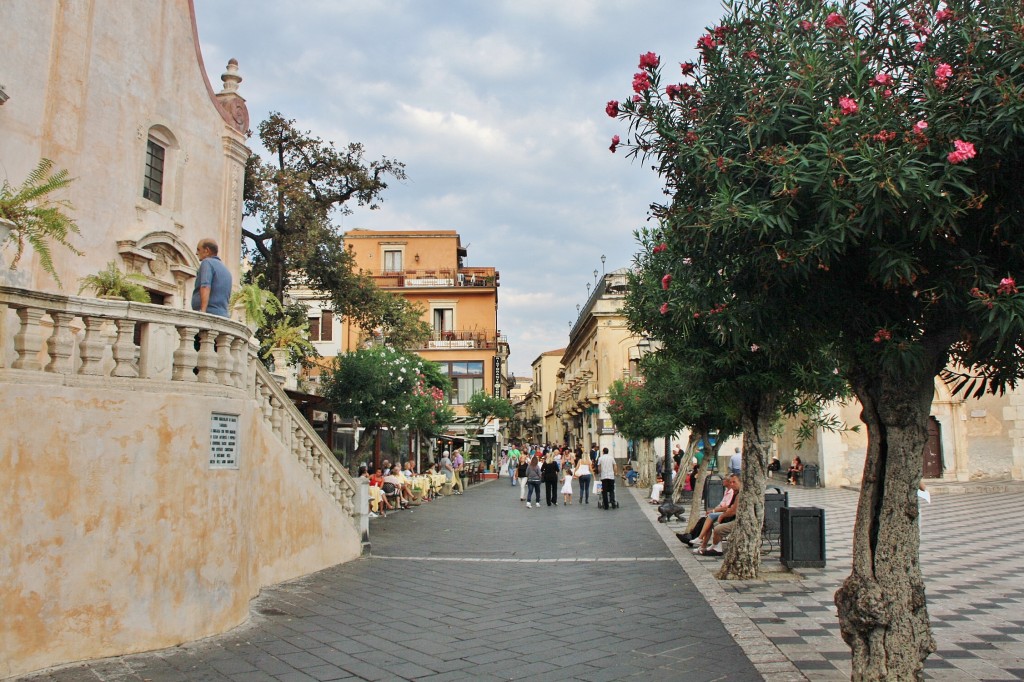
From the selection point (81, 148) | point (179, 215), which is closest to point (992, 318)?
point (81, 148)

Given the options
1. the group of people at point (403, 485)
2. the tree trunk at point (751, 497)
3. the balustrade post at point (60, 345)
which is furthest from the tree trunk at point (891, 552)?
the group of people at point (403, 485)

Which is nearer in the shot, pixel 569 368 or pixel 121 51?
pixel 121 51

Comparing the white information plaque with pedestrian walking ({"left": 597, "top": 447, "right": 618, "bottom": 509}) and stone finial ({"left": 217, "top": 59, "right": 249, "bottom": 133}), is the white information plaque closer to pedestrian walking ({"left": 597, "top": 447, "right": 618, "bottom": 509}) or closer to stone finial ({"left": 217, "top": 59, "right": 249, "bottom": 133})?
stone finial ({"left": 217, "top": 59, "right": 249, "bottom": 133})

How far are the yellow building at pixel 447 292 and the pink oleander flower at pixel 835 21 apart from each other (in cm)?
4988

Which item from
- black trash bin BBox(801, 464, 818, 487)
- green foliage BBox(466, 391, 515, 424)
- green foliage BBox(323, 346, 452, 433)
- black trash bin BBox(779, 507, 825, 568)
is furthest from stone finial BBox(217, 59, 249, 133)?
green foliage BBox(466, 391, 515, 424)

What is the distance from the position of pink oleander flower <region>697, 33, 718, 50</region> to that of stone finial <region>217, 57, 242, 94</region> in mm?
14561

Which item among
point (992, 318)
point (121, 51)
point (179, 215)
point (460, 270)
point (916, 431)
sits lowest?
point (916, 431)

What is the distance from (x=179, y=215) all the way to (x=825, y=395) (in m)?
13.0

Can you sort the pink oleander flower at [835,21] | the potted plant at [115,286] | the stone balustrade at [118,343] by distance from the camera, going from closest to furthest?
the pink oleander flower at [835,21]
the stone balustrade at [118,343]
the potted plant at [115,286]

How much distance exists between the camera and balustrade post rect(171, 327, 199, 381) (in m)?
7.43

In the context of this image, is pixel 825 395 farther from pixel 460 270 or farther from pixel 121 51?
pixel 460 270

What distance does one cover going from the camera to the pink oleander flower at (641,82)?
232 inches

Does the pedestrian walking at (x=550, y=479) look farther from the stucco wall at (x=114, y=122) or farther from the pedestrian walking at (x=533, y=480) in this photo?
the stucco wall at (x=114, y=122)

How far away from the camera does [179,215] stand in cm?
1625
